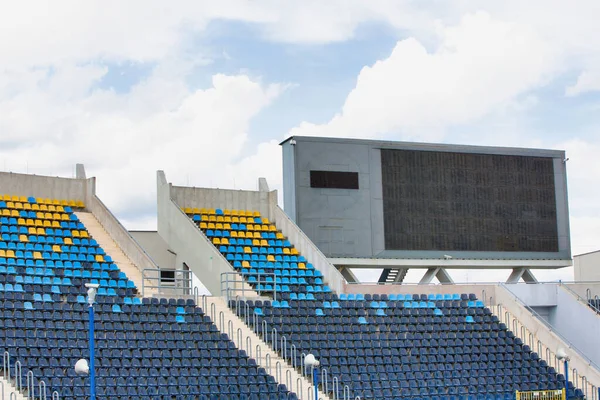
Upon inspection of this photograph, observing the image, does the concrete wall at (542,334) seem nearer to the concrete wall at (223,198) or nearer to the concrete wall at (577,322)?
the concrete wall at (577,322)

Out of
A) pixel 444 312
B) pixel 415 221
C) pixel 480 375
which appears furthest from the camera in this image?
pixel 415 221

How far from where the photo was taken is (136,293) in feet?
108

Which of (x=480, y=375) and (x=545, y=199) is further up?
(x=545, y=199)

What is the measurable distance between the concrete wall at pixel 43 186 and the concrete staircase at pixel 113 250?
1008 mm

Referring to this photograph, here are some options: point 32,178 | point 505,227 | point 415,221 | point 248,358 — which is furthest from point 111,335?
point 505,227

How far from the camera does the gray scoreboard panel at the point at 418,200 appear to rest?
126 ft

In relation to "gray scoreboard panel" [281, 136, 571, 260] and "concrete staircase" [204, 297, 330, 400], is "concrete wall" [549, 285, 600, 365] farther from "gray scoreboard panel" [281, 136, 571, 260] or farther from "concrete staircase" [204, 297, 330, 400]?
"concrete staircase" [204, 297, 330, 400]

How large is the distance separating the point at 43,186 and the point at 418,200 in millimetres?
13411

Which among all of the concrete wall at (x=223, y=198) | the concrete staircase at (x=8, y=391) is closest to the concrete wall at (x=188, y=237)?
the concrete wall at (x=223, y=198)

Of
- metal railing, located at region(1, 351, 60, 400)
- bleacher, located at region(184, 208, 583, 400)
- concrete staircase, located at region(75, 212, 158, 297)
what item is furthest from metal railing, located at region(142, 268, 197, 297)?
metal railing, located at region(1, 351, 60, 400)

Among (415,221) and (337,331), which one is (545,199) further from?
(337,331)

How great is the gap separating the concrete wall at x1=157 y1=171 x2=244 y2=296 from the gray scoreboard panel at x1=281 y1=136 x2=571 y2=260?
11.5ft

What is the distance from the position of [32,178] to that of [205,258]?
6959 millimetres

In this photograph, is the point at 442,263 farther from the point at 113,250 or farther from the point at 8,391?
the point at 8,391
